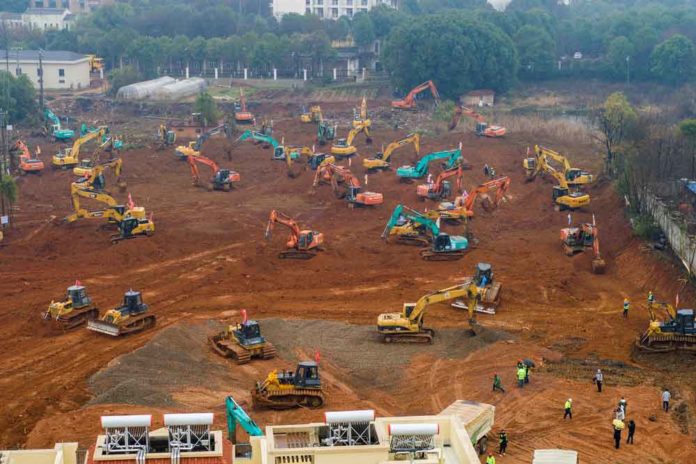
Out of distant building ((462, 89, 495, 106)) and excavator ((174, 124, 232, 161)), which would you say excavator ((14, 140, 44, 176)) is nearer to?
excavator ((174, 124, 232, 161))

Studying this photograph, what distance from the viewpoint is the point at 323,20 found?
138 metres

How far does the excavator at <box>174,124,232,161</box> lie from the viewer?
261 feet

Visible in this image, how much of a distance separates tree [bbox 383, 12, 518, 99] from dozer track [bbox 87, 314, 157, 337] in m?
64.6

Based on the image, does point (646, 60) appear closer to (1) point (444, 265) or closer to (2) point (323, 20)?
(2) point (323, 20)

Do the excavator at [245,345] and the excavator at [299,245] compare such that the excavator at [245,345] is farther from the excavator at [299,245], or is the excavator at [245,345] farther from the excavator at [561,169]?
the excavator at [561,169]

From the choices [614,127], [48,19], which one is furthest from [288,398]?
[48,19]

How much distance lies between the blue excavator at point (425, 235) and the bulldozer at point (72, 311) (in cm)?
1704

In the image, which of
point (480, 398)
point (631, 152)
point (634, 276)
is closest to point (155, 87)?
point (631, 152)

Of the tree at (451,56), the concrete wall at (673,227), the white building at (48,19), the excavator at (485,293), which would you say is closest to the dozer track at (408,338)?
the excavator at (485,293)

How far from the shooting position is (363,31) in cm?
12562

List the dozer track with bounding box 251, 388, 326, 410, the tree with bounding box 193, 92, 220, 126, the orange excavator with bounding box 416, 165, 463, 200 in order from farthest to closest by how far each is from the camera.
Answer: the tree with bounding box 193, 92, 220, 126 < the orange excavator with bounding box 416, 165, 463, 200 < the dozer track with bounding box 251, 388, 326, 410

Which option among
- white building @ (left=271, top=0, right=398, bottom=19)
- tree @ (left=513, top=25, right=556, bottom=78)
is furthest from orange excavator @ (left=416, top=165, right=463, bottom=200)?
white building @ (left=271, top=0, right=398, bottom=19)

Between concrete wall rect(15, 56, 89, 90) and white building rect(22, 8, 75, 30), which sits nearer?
concrete wall rect(15, 56, 89, 90)

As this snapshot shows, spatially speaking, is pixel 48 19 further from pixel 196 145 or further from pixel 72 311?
pixel 72 311
